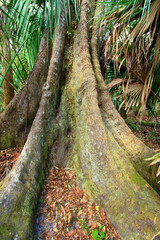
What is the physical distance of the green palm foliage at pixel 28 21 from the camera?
2.00 m

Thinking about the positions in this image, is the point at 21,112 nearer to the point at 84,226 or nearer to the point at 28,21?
the point at 28,21

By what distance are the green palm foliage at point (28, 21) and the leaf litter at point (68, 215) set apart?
1778 mm

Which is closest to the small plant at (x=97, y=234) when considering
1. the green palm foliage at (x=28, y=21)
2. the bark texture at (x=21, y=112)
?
the bark texture at (x=21, y=112)

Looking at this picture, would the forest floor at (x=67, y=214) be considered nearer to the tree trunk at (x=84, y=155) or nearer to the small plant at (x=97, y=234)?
the small plant at (x=97, y=234)

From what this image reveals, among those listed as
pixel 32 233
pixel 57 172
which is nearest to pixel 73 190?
pixel 57 172

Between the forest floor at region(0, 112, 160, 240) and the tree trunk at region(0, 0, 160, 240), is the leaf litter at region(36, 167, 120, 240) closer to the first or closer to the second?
the forest floor at region(0, 112, 160, 240)

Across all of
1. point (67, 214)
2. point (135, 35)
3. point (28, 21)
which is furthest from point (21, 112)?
point (135, 35)

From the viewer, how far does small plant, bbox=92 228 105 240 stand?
143 centimetres

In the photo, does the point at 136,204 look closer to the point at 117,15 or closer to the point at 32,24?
the point at 117,15

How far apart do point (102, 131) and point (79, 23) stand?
7.07 ft

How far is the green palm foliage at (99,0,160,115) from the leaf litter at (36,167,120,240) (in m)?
1.79

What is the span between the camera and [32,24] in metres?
3.04

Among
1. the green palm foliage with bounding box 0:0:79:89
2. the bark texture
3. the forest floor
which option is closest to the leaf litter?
the forest floor

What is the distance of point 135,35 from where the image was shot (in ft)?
6.97
